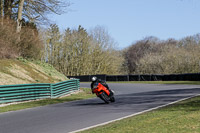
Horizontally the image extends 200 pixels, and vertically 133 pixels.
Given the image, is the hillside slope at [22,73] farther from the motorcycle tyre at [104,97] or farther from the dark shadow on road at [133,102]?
the motorcycle tyre at [104,97]

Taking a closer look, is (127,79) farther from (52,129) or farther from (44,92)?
(52,129)

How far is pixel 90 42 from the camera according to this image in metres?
69.5

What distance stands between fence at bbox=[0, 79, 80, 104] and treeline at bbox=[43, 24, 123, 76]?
45303 millimetres

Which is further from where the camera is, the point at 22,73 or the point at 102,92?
the point at 22,73

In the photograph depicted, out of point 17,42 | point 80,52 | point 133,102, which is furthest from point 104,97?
point 80,52

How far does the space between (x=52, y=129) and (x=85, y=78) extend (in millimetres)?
49706

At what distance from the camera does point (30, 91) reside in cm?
1983

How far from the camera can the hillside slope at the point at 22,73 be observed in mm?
24152

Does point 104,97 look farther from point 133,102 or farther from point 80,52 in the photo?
point 80,52

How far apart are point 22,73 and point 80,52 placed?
1708 inches

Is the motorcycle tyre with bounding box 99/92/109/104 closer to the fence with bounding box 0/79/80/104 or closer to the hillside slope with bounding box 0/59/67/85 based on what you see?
the fence with bounding box 0/79/80/104

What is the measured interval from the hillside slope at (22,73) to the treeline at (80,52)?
37291 millimetres

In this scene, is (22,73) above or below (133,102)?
above

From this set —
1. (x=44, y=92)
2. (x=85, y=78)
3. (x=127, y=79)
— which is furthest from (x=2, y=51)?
(x=85, y=78)
